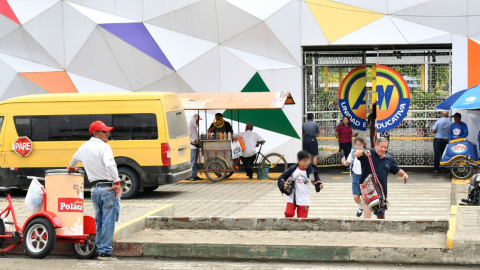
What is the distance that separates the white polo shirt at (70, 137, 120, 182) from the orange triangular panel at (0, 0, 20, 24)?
14167mm

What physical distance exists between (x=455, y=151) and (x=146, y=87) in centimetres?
893

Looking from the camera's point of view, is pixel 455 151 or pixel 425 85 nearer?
pixel 455 151

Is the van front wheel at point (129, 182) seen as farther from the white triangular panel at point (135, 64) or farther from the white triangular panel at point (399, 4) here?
the white triangular panel at point (399, 4)

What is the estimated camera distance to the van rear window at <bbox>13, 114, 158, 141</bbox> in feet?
55.9

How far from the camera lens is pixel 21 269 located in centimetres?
956

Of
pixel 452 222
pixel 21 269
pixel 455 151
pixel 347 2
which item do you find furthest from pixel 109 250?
pixel 347 2

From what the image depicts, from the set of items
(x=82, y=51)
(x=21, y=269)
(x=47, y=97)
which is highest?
(x=82, y=51)

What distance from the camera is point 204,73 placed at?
22.6m

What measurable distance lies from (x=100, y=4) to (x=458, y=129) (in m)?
10.8

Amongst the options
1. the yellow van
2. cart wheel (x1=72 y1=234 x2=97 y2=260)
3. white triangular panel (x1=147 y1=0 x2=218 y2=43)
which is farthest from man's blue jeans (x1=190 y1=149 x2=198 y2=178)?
cart wheel (x1=72 y1=234 x2=97 y2=260)

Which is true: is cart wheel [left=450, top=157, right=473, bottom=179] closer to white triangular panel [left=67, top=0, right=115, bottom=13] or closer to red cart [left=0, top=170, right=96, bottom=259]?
white triangular panel [left=67, top=0, right=115, bottom=13]

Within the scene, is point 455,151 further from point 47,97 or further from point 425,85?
point 47,97

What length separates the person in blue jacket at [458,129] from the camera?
20.6 metres

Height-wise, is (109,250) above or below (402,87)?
below
